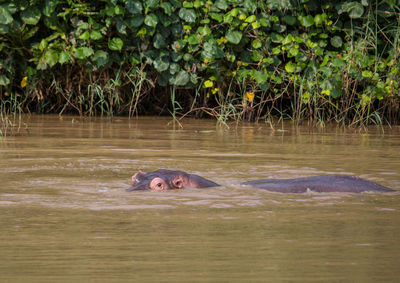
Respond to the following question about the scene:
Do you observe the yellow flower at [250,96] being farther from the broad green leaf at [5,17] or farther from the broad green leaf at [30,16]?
the broad green leaf at [5,17]

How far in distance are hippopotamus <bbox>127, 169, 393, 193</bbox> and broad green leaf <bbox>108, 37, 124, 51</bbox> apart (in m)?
5.12

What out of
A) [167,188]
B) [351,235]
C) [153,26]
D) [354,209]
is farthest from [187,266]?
[153,26]

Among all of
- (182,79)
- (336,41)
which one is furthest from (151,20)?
(336,41)

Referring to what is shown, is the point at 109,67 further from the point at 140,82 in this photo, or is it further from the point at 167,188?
the point at 167,188

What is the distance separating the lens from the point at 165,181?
450 centimetres

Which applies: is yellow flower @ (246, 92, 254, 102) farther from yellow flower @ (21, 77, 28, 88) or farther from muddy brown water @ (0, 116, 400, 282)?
yellow flower @ (21, 77, 28, 88)

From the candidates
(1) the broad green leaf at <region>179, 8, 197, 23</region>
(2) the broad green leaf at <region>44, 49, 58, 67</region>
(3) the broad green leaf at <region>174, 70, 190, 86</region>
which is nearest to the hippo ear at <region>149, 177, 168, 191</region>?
(1) the broad green leaf at <region>179, 8, 197, 23</region>

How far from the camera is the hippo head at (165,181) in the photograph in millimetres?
4445

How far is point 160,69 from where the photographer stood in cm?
959

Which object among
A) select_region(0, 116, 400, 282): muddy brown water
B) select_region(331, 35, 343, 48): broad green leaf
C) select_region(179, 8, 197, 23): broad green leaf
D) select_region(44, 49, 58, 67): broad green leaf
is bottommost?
select_region(0, 116, 400, 282): muddy brown water

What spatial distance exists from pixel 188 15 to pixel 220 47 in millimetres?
597

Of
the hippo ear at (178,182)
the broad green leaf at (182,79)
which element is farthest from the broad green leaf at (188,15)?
the hippo ear at (178,182)

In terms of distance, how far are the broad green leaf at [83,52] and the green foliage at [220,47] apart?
0.01 metres

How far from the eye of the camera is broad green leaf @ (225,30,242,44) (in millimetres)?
9359
